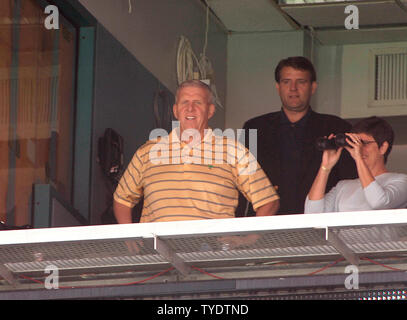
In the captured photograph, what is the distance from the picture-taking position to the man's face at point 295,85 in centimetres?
455

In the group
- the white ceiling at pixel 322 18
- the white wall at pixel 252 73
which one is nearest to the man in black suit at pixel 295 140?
the white ceiling at pixel 322 18

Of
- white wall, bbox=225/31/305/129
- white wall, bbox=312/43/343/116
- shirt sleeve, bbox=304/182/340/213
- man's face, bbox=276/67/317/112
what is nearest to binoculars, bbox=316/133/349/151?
shirt sleeve, bbox=304/182/340/213

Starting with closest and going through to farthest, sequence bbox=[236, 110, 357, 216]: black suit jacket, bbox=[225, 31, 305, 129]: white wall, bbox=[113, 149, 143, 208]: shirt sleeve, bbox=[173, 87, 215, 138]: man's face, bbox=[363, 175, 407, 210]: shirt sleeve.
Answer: bbox=[363, 175, 407, 210]: shirt sleeve < bbox=[173, 87, 215, 138]: man's face < bbox=[113, 149, 143, 208]: shirt sleeve < bbox=[236, 110, 357, 216]: black suit jacket < bbox=[225, 31, 305, 129]: white wall

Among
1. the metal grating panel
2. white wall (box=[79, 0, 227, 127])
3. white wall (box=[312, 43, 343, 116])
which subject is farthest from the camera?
white wall (box=[312, 43, 343, 116])

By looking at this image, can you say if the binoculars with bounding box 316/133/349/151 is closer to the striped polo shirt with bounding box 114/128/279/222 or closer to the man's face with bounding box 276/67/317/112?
the striped polo shirt with bounding box 114/128/279/222

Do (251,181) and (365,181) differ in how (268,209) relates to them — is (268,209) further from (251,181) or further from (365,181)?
(365,181)

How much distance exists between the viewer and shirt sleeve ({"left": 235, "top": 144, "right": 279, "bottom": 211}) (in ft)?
13.2

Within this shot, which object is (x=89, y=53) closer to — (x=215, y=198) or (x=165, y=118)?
(x=165, y=118)

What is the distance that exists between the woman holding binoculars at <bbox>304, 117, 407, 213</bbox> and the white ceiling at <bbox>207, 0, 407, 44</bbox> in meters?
2.49

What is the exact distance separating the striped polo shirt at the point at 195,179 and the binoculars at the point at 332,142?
0.26 m

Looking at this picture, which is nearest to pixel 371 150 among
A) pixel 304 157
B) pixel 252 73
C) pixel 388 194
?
pixel 388 194

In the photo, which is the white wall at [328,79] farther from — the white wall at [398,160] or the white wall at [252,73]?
the white wall at [398,160]

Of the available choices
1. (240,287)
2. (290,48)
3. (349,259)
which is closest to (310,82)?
(349,259)

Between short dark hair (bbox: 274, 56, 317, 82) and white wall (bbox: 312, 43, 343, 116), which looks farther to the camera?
A: white wall (bbox: 312, 43, 343, 116)
